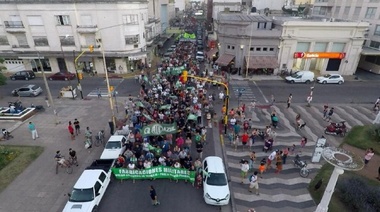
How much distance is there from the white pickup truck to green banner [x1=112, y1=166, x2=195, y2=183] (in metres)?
0.95

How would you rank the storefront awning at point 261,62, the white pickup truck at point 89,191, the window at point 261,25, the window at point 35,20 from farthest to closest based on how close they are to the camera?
the window at point 261,25 → the storefront awning at point 261,62 → the window at point 35,20 → the white pickup truck at point 89,191

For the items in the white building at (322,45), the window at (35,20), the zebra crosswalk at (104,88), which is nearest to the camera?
the zebra crosswalk at (104,88)

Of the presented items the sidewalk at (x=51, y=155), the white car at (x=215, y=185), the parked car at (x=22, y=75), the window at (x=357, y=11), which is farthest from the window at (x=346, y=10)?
the parked car at (x=22, y=75)

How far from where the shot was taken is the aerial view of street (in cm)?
1573

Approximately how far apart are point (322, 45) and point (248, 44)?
12.3m

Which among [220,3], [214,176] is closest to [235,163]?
[214,176]

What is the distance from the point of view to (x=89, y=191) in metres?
14.7

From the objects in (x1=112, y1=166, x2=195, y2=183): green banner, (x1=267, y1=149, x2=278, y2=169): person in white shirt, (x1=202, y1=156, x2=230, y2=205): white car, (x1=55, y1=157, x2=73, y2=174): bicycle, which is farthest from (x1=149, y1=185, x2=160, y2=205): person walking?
(x1=267, y1=149, x2=278, y2=169): person in white shirt

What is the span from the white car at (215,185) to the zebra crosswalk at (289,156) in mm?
1235

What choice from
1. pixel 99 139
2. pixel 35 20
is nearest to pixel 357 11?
pixel 99 139

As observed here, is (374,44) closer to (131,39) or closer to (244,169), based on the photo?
(244,169)

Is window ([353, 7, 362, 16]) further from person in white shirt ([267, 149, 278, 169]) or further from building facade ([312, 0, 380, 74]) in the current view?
person in white shirt ([267, 149, 278, 169])

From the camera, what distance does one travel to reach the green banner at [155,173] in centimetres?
1698

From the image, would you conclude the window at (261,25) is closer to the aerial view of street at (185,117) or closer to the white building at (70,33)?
the aerial view of street at (185,117)
